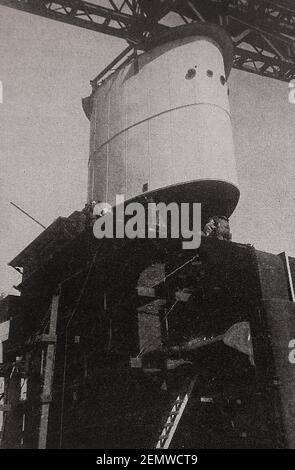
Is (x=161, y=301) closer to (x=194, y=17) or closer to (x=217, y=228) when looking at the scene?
(x=217, y=228)

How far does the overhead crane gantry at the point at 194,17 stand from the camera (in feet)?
35.8

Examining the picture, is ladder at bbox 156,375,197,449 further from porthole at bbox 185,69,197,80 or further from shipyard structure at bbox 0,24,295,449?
porthole at bbox 185,69,197,80

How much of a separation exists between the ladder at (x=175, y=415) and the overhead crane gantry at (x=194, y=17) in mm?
9121

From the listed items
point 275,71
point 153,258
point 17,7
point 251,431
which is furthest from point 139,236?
point 275,71

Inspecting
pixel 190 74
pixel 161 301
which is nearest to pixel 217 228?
pixel 161 301

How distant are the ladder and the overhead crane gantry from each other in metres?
9.12

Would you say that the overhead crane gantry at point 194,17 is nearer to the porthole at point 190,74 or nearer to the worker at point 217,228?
the porthole at point 190,74

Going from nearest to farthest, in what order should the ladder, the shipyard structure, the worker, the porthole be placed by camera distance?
the ladder → the shipyard structure → the worker → the porthole

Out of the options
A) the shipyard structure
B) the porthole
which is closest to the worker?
the shipyard structure

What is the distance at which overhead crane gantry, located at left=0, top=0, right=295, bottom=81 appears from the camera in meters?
10.9

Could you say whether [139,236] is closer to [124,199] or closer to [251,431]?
[124,199]

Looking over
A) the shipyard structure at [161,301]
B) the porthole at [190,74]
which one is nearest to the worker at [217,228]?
the shipyard structure at [161,301]
